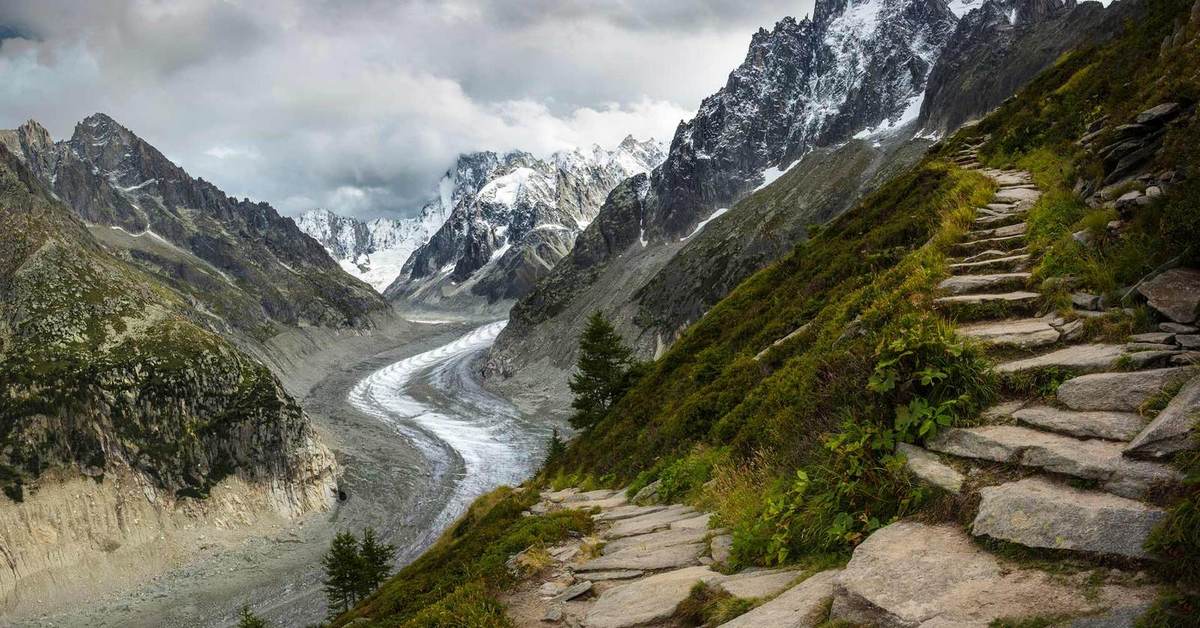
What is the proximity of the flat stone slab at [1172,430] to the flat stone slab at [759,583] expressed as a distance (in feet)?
9.97

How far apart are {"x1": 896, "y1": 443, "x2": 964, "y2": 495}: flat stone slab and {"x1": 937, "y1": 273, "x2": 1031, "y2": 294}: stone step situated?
5.12 meters

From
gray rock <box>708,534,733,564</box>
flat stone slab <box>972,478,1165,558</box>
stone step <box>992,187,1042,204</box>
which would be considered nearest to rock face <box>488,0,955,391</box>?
stone step <box>992,187,1042,204</box>

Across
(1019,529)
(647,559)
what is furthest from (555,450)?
(1019,529)

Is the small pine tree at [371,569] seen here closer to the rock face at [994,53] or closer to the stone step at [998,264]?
the stone step at [998,264]

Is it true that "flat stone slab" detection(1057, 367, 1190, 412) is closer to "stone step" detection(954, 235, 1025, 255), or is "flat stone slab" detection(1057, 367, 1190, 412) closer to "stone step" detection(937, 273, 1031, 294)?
"stone step" detection(937, 273, 1031, 294)

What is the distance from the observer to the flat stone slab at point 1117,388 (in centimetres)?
563

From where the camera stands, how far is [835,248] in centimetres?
2186

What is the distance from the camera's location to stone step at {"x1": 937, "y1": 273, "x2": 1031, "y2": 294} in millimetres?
10125

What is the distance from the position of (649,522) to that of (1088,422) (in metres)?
6.76

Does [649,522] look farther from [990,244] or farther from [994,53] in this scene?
[994,53]

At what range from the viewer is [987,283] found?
1027 cm

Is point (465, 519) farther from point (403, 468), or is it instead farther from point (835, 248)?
point (403, 468)

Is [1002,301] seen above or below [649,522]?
above

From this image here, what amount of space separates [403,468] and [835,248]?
8389cm
